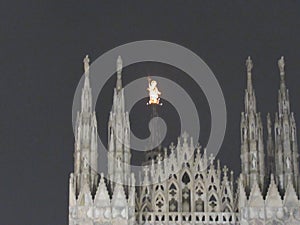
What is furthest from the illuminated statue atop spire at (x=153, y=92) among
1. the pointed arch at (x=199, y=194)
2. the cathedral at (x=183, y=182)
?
the pointed arch at (x=199, y=194)

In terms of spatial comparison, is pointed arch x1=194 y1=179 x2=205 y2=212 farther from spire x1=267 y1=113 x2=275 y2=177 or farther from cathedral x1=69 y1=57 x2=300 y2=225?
spire x1=267 y1=113 x2=275 y2=177

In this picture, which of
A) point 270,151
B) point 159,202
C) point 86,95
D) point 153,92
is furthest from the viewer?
point 153,92

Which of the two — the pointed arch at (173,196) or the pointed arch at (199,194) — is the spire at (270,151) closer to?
the pointed arch at (199,194)

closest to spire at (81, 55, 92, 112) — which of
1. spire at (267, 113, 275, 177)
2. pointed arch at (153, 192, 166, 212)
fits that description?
pointed arch at (153, 192, 166, 212)

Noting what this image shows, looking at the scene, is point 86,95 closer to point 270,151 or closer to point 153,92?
point 153,92

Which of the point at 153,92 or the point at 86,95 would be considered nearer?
the point at 86,95

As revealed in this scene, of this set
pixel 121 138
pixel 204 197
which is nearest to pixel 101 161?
pixel 121 138

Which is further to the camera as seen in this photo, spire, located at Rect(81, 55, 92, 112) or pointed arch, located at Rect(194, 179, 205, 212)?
spire, located at Rect(81, 55, 92, 112)

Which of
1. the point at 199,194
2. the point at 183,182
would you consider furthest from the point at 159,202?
the point at 199,194

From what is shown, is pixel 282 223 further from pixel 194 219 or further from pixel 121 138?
pixel 121 138
